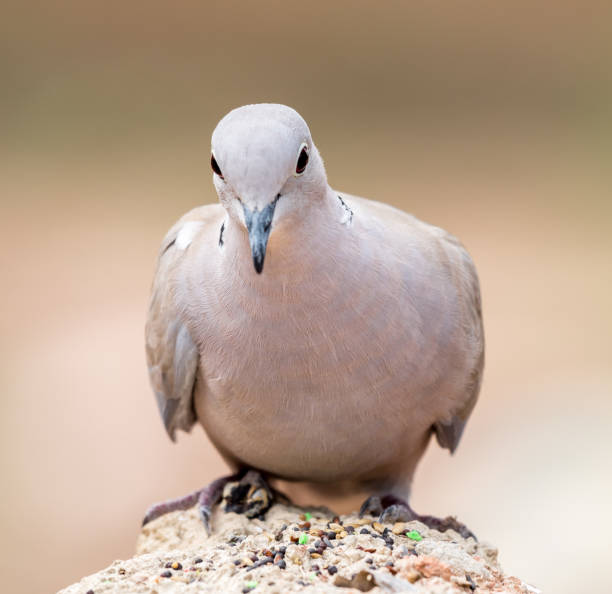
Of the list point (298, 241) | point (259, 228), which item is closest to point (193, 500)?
point (298, 241)

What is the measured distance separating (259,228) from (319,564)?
0.84 m

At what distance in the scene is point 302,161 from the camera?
2400mm

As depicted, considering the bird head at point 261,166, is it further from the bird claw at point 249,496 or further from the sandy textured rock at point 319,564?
the bird claw at point 249,496

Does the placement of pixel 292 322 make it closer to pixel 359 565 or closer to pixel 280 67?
pixel 359 565

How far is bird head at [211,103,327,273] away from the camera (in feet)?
7.48

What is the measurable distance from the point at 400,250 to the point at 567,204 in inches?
216

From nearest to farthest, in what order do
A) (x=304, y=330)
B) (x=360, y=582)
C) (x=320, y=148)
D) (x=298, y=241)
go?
(x=360, y=582)
(x=298, y=241)
(x=304, y=330)
(x=320, y=148)

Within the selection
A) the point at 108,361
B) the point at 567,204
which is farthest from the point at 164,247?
the point at 567,204

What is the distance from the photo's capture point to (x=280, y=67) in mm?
8273

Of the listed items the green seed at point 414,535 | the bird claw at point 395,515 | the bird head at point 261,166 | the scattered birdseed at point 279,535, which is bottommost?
the scattered birdseed at point 279,535

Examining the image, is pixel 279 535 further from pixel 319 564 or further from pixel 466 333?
pixel 466 333

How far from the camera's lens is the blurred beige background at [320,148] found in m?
6.14

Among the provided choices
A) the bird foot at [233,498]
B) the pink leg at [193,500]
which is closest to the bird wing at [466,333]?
the bird foot at [233,498]

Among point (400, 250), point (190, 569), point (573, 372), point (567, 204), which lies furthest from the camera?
point (567, 204)
